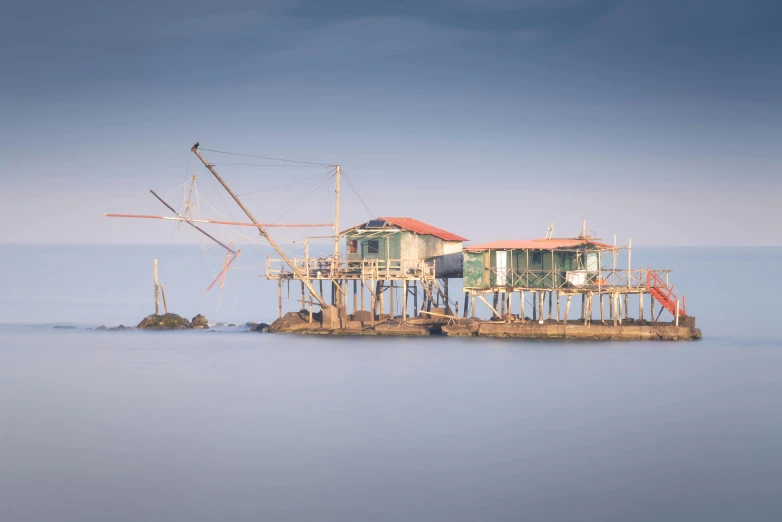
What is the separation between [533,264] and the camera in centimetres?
5984

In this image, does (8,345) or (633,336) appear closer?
(633,336)

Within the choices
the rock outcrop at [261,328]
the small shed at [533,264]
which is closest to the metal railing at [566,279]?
the small shed at [533,264]

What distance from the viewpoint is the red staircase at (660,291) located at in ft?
190

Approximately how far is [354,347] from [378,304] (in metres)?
9.05

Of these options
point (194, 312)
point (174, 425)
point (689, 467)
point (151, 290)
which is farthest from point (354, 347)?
point (151, 290)

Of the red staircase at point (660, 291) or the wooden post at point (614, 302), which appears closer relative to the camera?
the red staircase at point (660, 291)

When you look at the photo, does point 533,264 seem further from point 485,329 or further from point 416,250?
point 416,250

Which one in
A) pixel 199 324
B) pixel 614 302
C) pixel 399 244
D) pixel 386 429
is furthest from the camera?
pixel 199 324

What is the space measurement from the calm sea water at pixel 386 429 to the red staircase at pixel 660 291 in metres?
2.71

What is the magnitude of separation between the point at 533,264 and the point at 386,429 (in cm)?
2441

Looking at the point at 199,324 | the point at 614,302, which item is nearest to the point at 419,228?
the point at 614,302

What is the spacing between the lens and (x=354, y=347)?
58.6 metres

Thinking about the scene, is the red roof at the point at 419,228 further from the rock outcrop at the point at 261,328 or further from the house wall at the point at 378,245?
the rock outcrop at the point at 261,328

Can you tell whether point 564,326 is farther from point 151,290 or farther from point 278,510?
point 151,290
